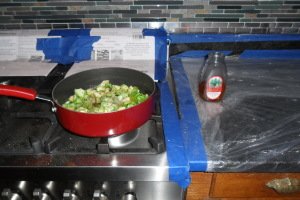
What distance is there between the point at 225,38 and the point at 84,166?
0.86m

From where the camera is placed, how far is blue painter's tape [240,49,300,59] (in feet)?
3.97

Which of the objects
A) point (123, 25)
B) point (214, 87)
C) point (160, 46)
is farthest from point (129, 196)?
point (123, 25)

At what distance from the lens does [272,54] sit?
1.21 meters

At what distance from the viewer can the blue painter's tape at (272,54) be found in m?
1.21

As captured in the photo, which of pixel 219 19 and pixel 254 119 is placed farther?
pixel 219 19

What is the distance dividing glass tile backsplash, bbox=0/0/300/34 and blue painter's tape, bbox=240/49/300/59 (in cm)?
10

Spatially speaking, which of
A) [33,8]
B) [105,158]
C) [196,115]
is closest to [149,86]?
[196,115]

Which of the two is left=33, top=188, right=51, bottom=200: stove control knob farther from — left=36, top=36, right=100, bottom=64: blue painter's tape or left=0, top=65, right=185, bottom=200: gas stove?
left=36, top=36, right=100, bottom=64: blue painter's tape

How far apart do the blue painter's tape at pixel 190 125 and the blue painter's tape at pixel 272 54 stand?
0.34 meters

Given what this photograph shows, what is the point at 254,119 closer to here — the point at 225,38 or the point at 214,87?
the point at 214,87

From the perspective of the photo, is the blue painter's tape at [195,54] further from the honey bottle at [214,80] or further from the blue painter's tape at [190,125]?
the honey bottle at [214,80]

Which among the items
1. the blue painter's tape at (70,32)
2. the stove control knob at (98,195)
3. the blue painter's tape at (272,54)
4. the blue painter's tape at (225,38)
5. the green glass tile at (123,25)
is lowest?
the stove control knob at (98,195)

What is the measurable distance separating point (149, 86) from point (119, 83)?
125 millimetres

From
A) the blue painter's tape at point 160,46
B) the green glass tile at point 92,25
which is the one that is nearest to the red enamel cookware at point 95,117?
the blue painter's tape at point 160,46
